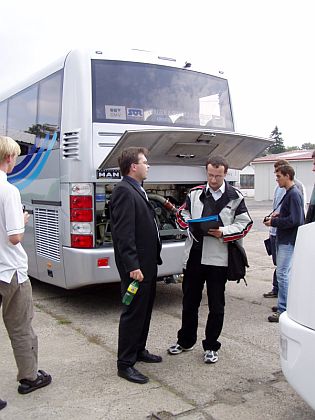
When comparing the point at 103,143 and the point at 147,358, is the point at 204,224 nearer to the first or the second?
the point at 147,358

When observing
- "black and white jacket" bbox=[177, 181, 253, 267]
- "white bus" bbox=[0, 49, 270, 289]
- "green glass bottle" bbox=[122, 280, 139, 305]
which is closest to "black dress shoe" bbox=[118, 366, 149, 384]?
"green glass bottle" bbox=[122, 280, 139, 305]

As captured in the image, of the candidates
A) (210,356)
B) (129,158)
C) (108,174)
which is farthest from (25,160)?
(210,356)

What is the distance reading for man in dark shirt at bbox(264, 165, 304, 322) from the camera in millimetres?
5402

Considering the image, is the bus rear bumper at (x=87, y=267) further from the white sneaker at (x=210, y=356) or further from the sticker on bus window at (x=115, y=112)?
the white sneaker at (x=210, y=356)

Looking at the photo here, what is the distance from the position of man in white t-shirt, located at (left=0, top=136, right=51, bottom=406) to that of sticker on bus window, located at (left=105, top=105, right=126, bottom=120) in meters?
2.39

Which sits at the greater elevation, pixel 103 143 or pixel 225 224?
pixel 103 143

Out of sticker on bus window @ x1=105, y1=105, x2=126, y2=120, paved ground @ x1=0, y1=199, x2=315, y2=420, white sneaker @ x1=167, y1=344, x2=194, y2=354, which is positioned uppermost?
sticker on bus window @ x1=105, y1=105, x2=126, y2=120

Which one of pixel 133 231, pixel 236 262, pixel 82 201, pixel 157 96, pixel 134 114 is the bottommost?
pixel 236 262

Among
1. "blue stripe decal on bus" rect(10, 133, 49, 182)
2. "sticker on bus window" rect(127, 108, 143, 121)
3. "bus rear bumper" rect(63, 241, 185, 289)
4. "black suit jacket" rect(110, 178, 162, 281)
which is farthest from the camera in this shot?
"blue stripe decal on bus" rect(10, 133, 49, 182)

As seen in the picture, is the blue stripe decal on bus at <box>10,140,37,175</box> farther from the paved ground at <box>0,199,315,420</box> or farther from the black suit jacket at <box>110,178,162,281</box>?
the black suit jacket at <box>110,178,162,281</box>

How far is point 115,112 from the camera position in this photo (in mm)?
6047

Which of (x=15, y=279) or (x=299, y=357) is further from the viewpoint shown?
(x=15, y=279)

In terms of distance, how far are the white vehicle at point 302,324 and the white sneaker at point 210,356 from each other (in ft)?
4.81

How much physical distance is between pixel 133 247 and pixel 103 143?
87.9 inches
